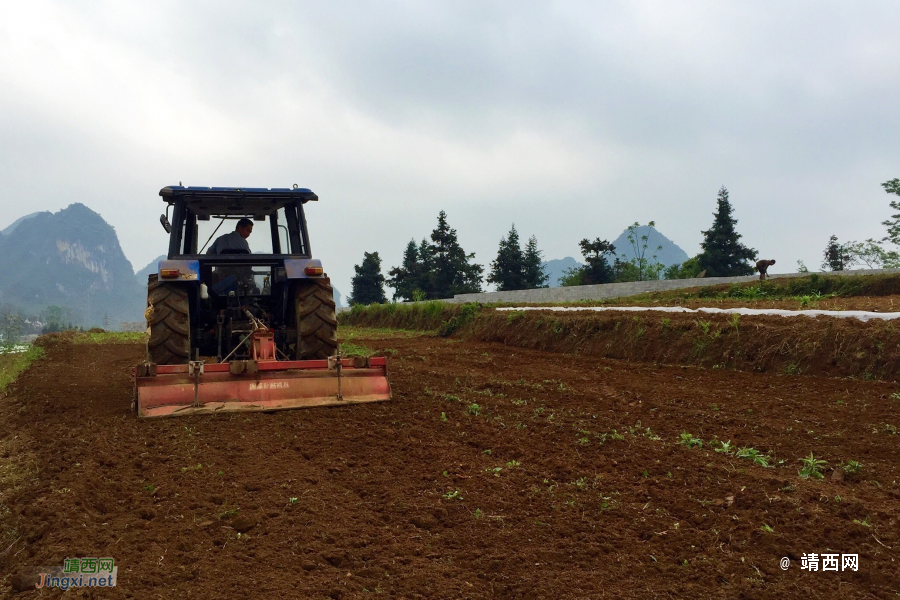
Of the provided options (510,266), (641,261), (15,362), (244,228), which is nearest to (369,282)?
(510,266)

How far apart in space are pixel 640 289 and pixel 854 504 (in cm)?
2433

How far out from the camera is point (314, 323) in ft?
22.6

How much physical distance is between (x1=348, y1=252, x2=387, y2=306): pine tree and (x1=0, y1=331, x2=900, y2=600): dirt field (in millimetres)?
51263

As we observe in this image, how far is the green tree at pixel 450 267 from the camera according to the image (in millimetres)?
52562

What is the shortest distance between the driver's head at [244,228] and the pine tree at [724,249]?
138 feet

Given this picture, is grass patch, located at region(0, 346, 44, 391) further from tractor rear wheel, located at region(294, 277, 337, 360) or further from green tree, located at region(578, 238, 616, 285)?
green tree, located at region(578, 238, 616, 285)

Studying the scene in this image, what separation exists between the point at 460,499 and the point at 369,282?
54618 mm

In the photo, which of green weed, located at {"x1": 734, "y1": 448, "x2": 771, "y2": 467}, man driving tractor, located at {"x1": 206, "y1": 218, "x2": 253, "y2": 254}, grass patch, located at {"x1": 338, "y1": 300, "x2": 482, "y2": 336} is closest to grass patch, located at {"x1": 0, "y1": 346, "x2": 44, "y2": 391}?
man driving tractor, located at {"x1": 206, "y1": 218, "x2": 253, "y2": 254}

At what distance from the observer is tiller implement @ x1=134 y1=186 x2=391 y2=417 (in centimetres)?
571

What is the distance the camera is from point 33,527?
3219 millimetres

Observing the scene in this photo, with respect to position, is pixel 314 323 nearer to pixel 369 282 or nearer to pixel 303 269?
pixel 303 269

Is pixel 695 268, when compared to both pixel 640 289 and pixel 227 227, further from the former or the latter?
pixel 227 227

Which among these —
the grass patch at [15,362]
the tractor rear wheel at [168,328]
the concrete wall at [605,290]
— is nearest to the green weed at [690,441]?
the tractor rear wheel at [168,328]

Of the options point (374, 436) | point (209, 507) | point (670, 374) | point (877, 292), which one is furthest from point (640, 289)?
point (209, 507)
